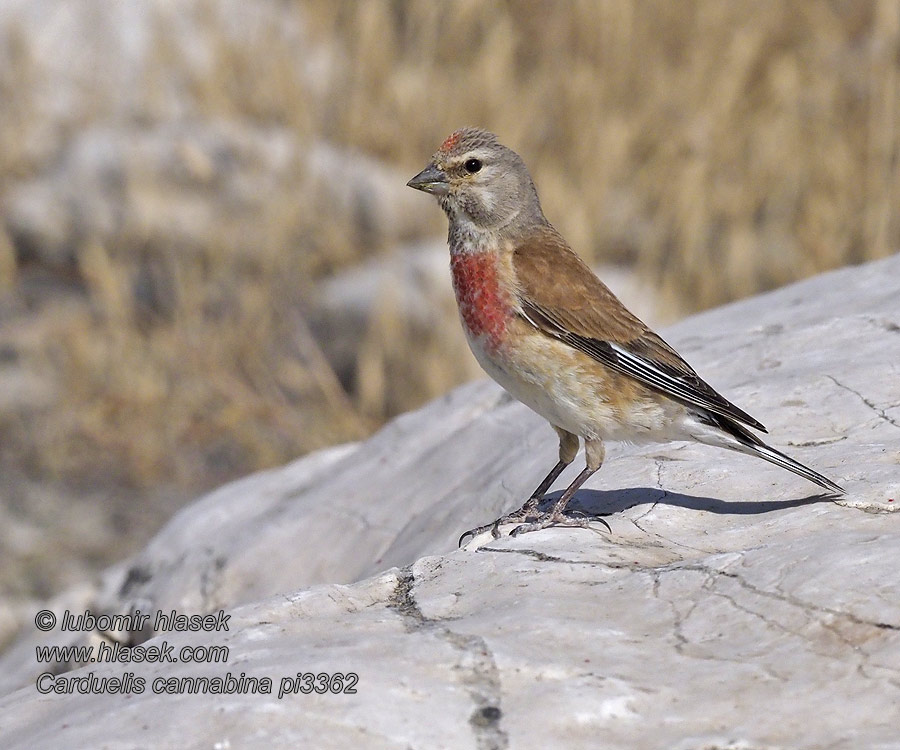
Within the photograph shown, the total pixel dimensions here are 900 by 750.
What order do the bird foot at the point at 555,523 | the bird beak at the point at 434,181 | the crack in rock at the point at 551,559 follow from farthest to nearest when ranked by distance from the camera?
the bird beak at the point at 434,181 < the bird foot at the point at 555,523 < the crack in rock at the point at 551,559

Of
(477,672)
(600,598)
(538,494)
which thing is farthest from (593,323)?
(477,672)

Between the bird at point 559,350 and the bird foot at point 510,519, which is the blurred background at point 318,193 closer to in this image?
the bird at point 559,350

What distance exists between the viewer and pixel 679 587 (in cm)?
251

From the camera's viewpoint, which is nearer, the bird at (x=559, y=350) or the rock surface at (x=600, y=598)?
the rock surface at (x=600, y=598)

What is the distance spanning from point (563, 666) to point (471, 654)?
16cm

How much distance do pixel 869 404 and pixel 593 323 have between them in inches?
28.8

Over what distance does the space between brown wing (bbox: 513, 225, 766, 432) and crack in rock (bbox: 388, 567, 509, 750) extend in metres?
0.91

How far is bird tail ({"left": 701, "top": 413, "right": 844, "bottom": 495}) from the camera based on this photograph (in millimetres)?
2832

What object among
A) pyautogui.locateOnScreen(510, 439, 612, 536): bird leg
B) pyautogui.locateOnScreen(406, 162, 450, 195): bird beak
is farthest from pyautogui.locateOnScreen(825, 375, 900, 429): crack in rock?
pyautogui.locateOnScreen(406, 162, 450, 195): bird beak

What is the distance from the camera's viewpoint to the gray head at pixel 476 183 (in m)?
3.49

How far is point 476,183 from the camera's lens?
3.50 m

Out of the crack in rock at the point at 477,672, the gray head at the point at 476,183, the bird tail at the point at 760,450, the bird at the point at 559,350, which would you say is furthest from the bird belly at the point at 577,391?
the crack in rock at the point at 477,672

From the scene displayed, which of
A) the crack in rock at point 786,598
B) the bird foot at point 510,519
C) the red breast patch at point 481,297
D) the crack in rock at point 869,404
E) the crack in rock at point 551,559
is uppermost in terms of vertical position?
the red breast patch at point 481,297

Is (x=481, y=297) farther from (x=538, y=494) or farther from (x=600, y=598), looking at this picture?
(x=600, y=598)
